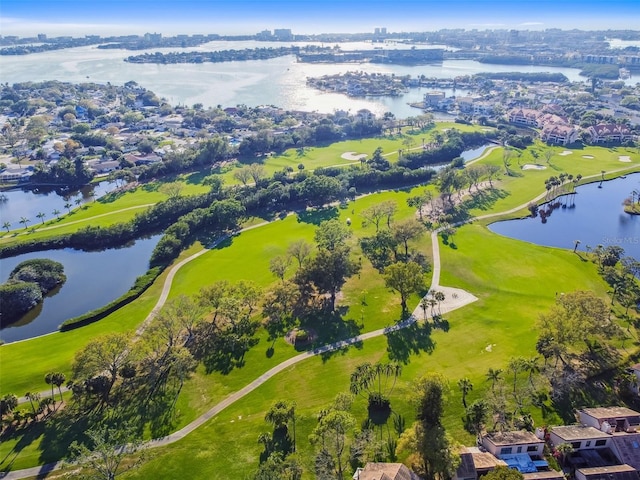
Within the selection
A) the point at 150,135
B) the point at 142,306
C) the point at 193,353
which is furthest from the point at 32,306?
the point at 150,135

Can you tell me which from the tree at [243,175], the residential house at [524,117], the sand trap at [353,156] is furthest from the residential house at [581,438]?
the residential house at [524,117]

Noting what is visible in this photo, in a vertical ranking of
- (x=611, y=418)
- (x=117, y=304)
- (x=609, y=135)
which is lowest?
(x=117, y=304)

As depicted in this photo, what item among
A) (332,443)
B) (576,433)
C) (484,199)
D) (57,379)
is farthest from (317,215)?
(576,433)

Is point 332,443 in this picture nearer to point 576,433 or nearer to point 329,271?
point 576,433

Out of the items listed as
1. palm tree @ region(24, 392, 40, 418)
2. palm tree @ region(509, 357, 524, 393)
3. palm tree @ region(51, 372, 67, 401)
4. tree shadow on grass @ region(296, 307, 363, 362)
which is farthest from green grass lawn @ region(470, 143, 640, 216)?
palm tree @ region(24, 392, 40, 418)

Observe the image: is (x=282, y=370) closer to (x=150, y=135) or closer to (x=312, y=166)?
(x=312, y=166)

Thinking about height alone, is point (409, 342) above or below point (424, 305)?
below
